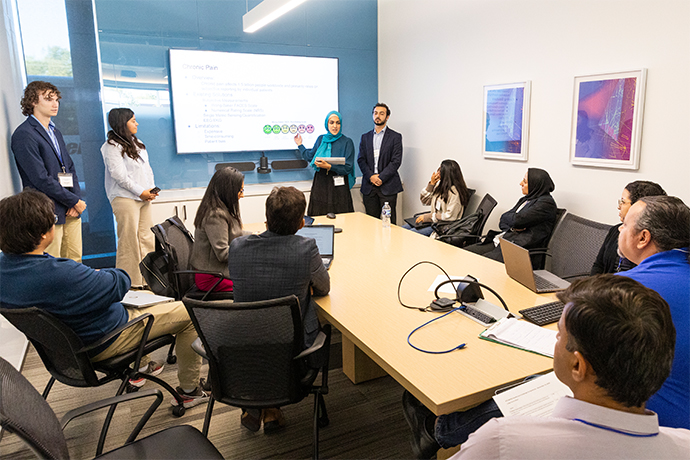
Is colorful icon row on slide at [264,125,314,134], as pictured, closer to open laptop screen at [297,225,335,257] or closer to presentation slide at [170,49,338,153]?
presentation slide at [170,49,338,153]

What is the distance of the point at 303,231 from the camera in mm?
3199

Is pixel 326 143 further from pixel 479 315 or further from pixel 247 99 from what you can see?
pixel 479 315

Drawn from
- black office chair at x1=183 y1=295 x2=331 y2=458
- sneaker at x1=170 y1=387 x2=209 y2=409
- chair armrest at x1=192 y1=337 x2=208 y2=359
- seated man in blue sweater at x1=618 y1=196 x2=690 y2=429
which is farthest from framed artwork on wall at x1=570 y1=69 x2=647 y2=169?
sneaker at x1=170 y1=387 x2=209 y2=409

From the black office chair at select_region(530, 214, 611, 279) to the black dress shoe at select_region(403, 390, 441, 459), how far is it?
5.73 feet

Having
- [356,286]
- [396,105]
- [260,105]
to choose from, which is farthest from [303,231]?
[396,105]

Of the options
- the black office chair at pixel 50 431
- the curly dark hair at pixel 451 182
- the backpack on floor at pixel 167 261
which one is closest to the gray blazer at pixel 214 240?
the backpack on floor at pixel 167 261

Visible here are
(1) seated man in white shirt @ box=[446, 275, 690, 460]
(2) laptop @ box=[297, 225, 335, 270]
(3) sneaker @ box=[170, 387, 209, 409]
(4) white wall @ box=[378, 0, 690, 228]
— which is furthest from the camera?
(4) white wall @ box=[378, 0, 690, 228]

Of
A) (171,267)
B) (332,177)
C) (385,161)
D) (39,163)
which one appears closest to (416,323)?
(171,267)

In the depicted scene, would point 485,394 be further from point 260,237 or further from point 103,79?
point 103,79

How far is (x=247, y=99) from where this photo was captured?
575cm

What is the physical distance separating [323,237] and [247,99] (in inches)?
126

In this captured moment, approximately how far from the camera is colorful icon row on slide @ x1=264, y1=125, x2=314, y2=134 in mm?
5926

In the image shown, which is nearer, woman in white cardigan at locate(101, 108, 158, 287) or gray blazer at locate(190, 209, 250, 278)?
gray blazer at locate(190, 209, 250, 278)

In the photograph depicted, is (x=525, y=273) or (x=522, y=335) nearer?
(x=522, y=335)
